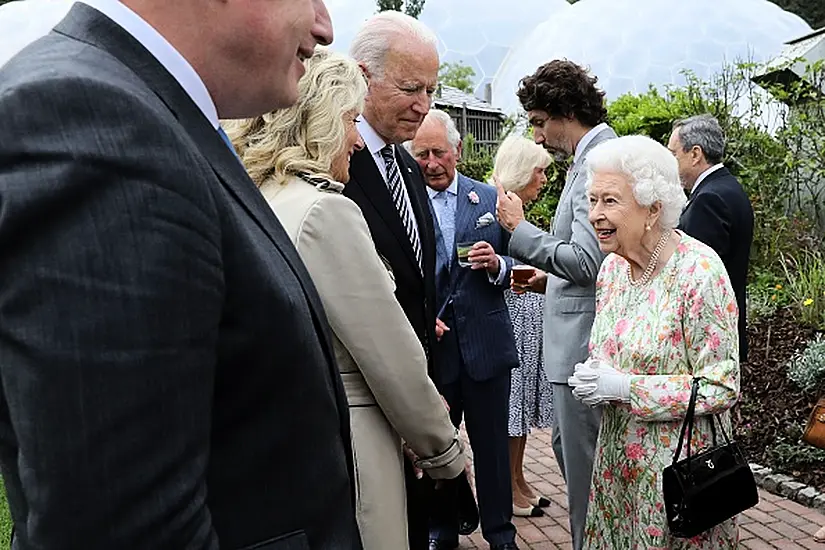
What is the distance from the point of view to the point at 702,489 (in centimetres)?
269

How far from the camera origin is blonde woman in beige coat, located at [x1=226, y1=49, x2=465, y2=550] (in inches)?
89.5

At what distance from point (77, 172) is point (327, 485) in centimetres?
55

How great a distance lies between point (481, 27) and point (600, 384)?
112ft

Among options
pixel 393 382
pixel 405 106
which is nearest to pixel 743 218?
pixel 405 106

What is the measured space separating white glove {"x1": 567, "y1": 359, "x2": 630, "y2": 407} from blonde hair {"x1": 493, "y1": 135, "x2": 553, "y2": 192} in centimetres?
231

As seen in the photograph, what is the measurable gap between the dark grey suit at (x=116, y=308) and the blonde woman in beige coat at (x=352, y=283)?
1.20m

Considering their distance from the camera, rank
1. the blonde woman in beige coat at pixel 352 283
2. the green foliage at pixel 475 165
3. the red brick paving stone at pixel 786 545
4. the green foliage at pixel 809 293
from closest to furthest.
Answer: the blonde woman in beige coat at pixel 352 283
the red brick paving stone at pixel 786 545
the green foliage at pixel 809 293
the green foliage at pixel 475 165

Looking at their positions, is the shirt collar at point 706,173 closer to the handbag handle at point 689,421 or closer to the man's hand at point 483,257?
the man's hand at point 483,257

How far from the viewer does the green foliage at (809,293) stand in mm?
7539

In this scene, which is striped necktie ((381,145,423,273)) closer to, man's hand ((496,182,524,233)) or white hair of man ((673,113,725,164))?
man's hand ((496,182,524,233))

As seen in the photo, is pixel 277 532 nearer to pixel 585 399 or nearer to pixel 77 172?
pixel 77 172

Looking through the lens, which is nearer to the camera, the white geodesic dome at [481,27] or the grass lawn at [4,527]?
the grass lawn at [4,527]

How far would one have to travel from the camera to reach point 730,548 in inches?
116

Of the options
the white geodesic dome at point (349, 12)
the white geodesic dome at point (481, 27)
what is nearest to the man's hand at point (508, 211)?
the white geodesic dome at point (481, 27)
